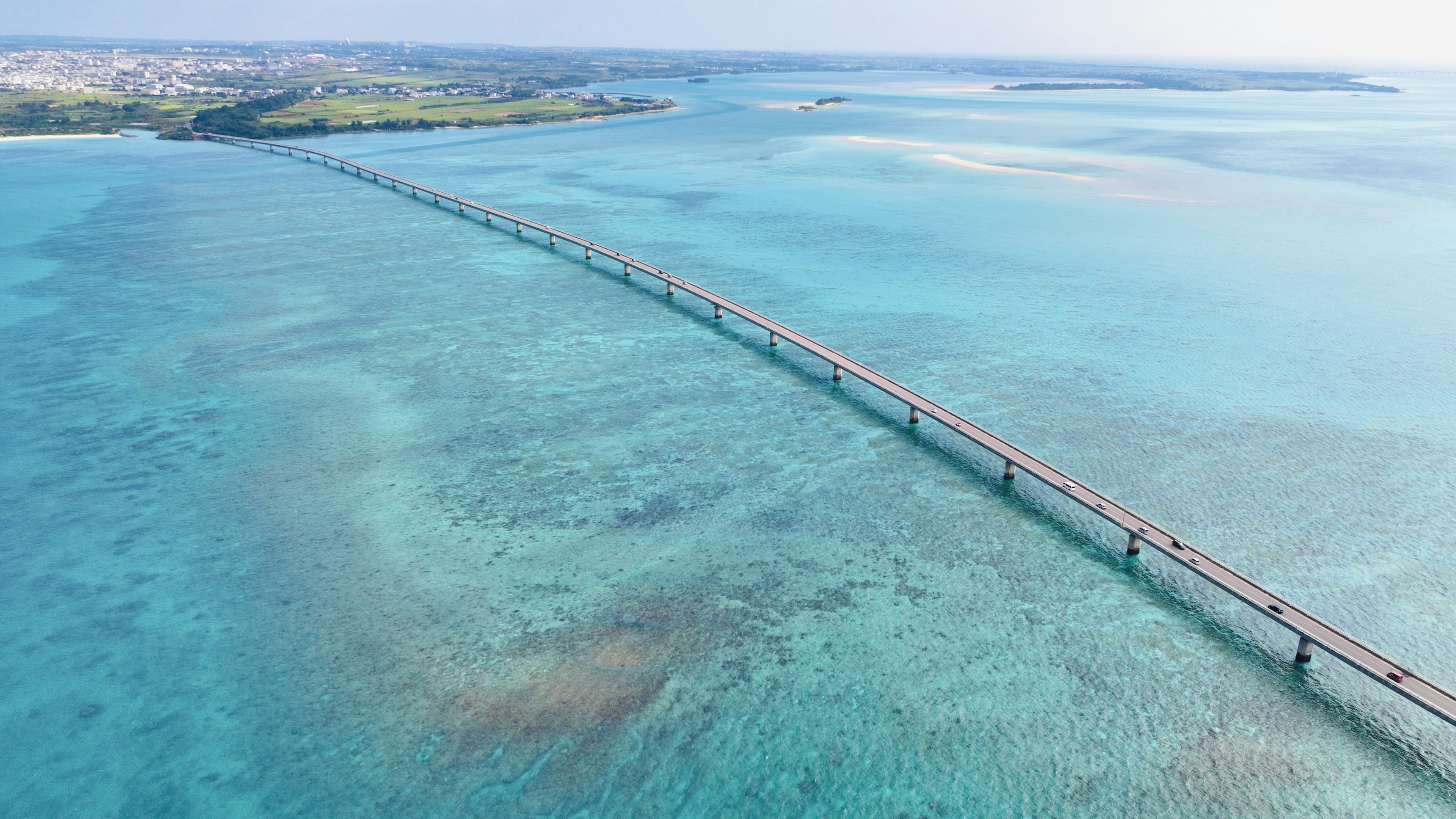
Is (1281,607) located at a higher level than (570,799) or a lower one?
higher

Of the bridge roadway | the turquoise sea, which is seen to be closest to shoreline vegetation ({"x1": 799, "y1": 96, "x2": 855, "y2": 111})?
the turquoise sea

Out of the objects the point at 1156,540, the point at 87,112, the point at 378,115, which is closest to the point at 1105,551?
the point at 1156,540

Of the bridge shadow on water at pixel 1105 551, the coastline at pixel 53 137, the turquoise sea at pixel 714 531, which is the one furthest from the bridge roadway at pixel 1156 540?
the coastline at pixel 53 137

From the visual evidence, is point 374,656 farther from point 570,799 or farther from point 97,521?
point 97,521

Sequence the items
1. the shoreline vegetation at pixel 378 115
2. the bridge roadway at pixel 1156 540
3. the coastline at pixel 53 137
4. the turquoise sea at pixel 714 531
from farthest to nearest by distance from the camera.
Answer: the shoreline vegetation at pixel 378 115
the coastline at pixel 53 137
the bridge roadway at pixel 1156 540
the turquoise sea at pixel 714 531

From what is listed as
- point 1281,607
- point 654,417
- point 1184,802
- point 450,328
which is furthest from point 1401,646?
point 450,328

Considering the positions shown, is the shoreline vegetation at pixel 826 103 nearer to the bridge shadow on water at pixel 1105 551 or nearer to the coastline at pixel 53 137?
the coastline at pixel 53 137
